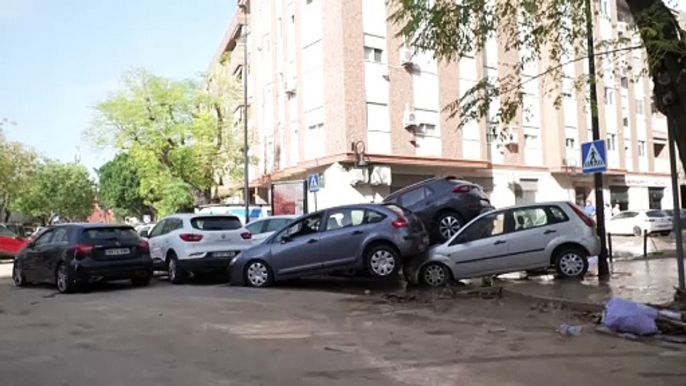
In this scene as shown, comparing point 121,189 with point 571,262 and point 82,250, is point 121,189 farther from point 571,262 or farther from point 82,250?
point 571,262

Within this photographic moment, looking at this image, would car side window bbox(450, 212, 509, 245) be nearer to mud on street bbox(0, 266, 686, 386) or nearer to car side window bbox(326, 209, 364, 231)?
mud on street bbox(0, 266, 686, 386)

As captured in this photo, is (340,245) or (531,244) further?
(340,245)

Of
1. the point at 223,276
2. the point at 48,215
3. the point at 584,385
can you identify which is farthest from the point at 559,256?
the point at 48,215

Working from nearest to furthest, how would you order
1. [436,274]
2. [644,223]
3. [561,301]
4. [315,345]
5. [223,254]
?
[315,345] < [561,301] < [436,274] < [223,254] < [644,223]

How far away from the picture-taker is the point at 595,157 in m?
12.4

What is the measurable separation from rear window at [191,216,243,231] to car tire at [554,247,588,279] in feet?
23.7

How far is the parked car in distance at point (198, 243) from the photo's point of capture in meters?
14.4

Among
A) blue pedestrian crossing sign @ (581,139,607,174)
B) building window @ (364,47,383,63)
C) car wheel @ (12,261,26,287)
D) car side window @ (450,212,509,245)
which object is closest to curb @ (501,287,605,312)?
car side window @ (450,212,509,245)

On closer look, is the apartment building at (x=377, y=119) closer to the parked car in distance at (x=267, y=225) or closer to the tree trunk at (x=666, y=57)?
the parked car in distance at (x=267, y=225)

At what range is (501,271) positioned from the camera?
475 inches

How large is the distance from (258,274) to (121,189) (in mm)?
57363

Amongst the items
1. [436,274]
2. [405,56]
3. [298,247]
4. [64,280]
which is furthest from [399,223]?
[405,56]

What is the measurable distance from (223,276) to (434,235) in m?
5.62

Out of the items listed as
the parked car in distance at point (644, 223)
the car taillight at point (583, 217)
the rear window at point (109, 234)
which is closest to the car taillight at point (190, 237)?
the rear window at point (109, 234)
